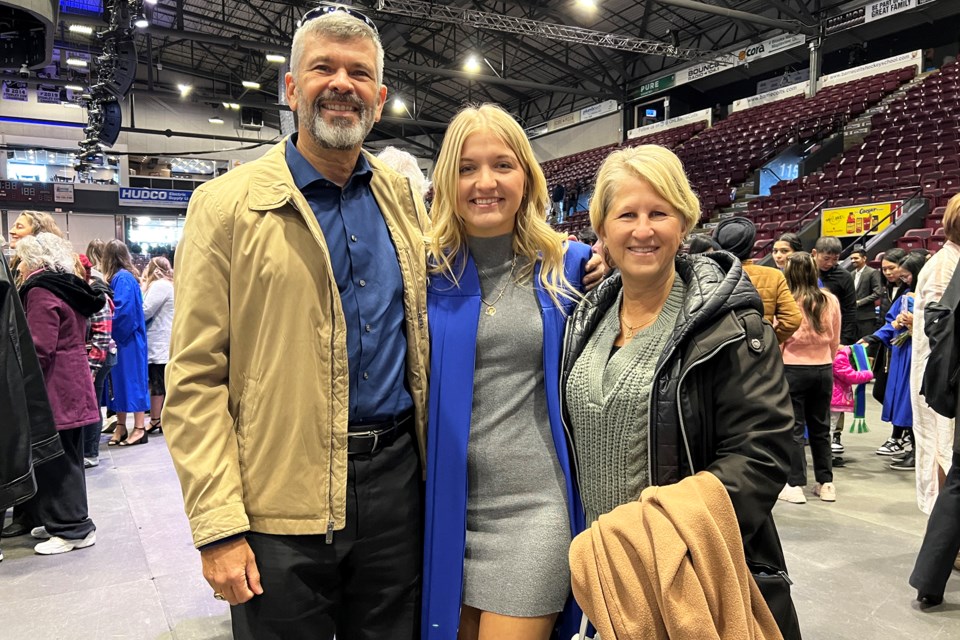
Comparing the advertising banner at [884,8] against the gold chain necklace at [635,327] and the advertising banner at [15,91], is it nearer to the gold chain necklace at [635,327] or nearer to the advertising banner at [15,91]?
the gold chain necklace at [635,327]

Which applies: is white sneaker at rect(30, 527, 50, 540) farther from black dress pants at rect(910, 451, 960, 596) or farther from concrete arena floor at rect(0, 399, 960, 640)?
black dress pants at rect(910, 451, 960, 596)

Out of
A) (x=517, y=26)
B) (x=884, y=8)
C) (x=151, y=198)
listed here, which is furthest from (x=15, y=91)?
(x=884, y=8)

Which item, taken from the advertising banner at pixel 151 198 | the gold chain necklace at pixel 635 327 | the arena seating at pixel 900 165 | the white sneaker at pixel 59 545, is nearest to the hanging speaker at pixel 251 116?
the advertising banner at pixel 151 198

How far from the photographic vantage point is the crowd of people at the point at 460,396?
114 cm

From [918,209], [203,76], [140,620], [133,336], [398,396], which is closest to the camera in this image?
[398,396]

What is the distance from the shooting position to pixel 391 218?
1514 millimetres

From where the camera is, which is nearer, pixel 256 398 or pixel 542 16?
pixel 256 398

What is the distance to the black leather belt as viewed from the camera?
1345 millimetres

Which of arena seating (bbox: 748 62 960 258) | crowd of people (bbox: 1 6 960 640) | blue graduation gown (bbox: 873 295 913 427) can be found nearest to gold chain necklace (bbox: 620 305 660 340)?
crowd of people (bbox: 1 6 960 640)

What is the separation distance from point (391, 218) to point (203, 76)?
916 inches

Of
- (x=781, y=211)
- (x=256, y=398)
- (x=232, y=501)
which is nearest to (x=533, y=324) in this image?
(x=256, y=398)

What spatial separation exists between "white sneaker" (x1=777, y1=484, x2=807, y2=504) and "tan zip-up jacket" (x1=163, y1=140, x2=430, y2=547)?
3366 mm

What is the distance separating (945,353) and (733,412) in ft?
6.04

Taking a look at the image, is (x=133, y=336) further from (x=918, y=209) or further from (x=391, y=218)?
(x=918, y=209)
